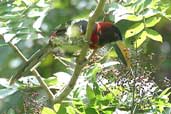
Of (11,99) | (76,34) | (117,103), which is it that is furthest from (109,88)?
(11,99)

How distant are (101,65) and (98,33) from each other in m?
0.11

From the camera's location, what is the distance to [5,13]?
109 cm

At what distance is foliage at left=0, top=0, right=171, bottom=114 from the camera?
1021mm

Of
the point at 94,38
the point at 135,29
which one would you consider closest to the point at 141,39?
the point at 135,29

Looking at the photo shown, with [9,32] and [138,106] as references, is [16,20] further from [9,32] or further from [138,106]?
[138,106]

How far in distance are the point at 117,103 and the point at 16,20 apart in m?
0.26

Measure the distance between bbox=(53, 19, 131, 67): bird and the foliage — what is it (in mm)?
21

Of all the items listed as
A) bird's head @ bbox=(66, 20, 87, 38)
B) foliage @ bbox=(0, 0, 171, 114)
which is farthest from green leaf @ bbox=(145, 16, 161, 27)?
bird's head @ bbox=(66, 20, 87, 38)

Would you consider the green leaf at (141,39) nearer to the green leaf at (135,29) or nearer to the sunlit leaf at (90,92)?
the green leaf at (135,29)

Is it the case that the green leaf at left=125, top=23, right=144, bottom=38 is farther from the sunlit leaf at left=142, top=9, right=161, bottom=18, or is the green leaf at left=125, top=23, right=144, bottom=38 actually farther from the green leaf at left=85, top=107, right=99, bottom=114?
the green leaf at left=85, top=107, right=99, bottom=114

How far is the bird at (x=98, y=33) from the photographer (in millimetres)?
994

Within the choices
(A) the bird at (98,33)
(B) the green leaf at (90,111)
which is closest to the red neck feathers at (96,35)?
(A) the bird at (98,33)

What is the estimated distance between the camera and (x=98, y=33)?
1003 millimetres

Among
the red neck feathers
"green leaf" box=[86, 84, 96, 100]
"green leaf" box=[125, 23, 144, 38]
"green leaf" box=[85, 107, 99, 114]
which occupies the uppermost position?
the red neck feathers
